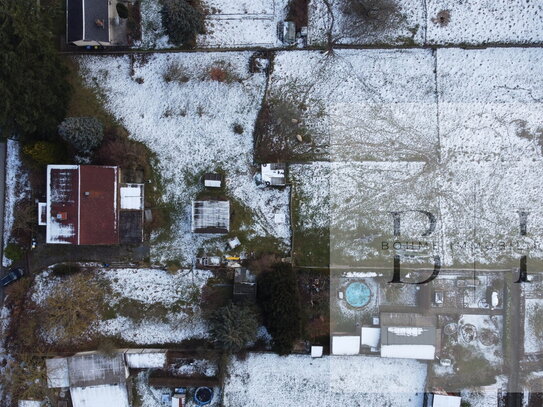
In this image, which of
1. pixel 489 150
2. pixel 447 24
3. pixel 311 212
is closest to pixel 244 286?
pixel 311 212

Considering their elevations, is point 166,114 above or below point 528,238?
above

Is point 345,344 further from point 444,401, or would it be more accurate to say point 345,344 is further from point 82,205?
point 82,205

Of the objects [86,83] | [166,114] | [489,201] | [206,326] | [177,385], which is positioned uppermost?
[86,83]

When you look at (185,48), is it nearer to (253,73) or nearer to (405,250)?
(253,73)

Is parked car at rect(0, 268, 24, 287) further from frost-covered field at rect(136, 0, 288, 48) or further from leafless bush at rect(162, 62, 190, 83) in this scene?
frost-covered field at rect(136, 0, 288, 48)

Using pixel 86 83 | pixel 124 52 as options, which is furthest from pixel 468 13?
pixel 86 83

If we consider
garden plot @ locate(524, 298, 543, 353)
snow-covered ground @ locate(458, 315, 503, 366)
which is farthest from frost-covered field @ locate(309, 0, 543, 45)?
snow-covered ground @ locate(458, 315, 503, 366)

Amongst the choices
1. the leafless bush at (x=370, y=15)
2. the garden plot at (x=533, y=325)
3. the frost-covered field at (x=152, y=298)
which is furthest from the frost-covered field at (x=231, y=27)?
the garden plot at (x=533, y=325)
